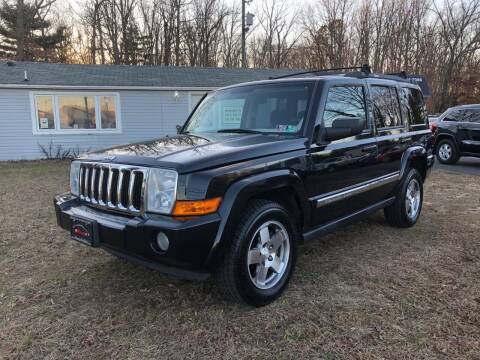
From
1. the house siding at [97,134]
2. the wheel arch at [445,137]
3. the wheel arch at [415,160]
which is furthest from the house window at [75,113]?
the wheel arch at [415,160]

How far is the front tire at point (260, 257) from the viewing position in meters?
2.88

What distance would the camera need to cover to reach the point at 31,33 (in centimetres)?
3069

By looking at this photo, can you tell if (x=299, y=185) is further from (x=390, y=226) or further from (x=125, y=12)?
(x=125, y=12)

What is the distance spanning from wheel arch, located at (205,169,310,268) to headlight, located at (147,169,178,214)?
1.18 feet

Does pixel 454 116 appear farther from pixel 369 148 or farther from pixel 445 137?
pixel 369 148

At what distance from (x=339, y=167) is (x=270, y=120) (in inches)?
31.8

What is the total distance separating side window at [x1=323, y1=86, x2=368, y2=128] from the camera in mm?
3697

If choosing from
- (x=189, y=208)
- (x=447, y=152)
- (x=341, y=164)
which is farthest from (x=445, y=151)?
(x=189, y=208)

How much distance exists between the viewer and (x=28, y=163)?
1345 cm

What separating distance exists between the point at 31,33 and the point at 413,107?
109 feet

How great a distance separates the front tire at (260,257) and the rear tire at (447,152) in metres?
10.4

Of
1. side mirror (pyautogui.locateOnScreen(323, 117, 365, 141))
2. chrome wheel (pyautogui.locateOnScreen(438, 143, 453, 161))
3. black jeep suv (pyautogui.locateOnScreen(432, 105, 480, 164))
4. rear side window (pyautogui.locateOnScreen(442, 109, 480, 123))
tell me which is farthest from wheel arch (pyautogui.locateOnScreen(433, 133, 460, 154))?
side mirror (pyautogui.locateOnScreen(323, 117, 365, 141))

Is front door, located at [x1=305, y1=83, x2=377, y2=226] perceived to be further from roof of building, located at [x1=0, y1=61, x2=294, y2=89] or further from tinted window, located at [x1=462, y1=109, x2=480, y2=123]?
roof of building, located at [x1=0, y1=61, x2=294, y2=89]

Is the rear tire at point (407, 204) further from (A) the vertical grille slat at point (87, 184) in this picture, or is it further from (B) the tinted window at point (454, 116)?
(B) the tinted window at point (454, 116)
